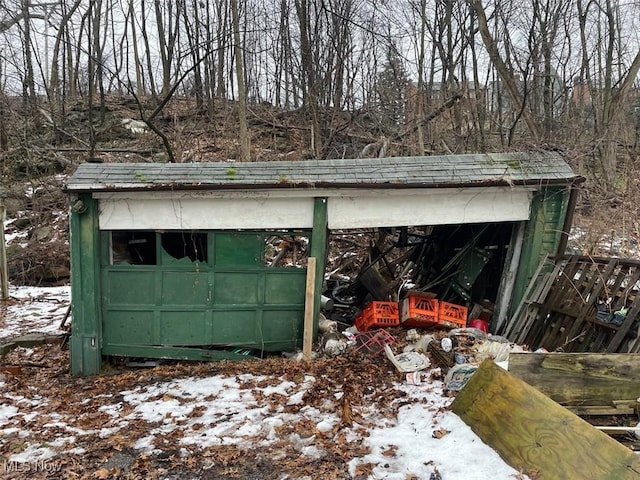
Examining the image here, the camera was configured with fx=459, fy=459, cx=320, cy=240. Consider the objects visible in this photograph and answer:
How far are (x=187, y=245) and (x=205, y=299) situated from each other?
104cm

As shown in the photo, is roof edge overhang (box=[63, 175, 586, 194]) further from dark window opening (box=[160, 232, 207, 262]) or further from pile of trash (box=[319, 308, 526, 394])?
pile of trash (box=[319, 308, 526, 394])

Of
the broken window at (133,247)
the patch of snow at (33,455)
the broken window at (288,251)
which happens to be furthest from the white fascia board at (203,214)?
the broken window at (288,251)

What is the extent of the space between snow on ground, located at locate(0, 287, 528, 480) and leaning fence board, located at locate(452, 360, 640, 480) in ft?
0.45

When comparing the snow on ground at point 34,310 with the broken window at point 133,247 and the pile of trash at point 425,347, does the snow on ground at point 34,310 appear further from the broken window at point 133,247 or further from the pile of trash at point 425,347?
the pile of trash at point 425,347

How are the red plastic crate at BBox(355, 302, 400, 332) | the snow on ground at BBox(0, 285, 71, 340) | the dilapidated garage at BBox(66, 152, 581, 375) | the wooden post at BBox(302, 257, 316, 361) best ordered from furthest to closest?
the snow on ground at BBox(0, 285, 71, 340)
the red plastic crate at BBox(355, 302, 400, 332)
the wooden post at BBox(302, 257, 316, 361)
the dilapidated garage at BBox(66, 152, 581, 375)

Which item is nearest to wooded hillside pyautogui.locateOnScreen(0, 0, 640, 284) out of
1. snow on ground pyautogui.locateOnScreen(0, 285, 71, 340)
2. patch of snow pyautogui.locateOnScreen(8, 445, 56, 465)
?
snow on ground pyautogui.locateOnScreen(0, 285, 71, 340)

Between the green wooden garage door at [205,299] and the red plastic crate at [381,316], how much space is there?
1197mm

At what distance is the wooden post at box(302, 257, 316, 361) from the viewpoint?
22.3 feet

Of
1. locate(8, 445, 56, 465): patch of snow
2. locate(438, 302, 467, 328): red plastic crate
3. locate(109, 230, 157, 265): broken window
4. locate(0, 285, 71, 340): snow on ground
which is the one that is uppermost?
locate(109, 230, 157, 265): broken window

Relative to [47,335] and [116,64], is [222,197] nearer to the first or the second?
[47,335]

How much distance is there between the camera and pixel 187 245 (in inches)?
295

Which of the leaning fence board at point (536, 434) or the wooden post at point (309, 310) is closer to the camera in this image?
the leaning fence board at point (536, 434)

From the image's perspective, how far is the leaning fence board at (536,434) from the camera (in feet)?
10.7

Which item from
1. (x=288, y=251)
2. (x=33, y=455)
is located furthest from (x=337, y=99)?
(x=33, y=455)
